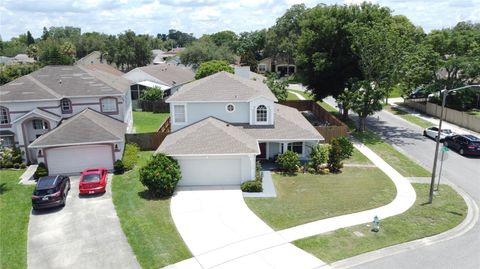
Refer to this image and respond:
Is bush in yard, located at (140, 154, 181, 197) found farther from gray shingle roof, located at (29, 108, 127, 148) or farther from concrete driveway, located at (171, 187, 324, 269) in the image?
gray shingle roof, located at (29, 108, 127, 148)

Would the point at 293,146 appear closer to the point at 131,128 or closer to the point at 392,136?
the point at 392,136

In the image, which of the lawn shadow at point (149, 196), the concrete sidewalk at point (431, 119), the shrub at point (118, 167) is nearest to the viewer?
the lawn shadow at point (149, 196)

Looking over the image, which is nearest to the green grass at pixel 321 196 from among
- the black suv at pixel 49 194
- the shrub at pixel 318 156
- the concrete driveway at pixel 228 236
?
the concrete driveway at pixel 228 236

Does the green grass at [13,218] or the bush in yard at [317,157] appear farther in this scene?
the bush in yard at [317,157]

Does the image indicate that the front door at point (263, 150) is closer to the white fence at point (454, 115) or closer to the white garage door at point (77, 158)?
the white garage door at point (77, 158)

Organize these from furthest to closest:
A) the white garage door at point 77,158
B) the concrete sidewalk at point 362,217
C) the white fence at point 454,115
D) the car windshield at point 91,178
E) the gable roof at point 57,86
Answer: the white fence at point 454,115 < the gable roof at point 57,86 < the white garage door at point 77,158 < the car windshield at point 91,178 < the concrete sidewalk at point 362,217
